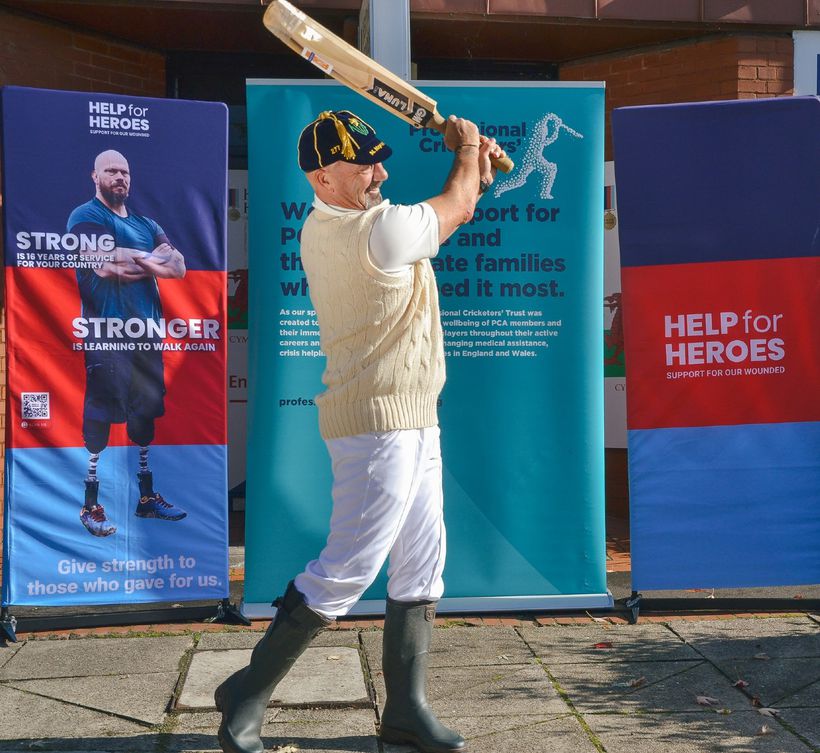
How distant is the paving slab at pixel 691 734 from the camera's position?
11.5 ft

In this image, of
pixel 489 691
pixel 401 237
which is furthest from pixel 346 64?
pixel 489 691

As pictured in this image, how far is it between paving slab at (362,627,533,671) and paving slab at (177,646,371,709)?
0.15 meters

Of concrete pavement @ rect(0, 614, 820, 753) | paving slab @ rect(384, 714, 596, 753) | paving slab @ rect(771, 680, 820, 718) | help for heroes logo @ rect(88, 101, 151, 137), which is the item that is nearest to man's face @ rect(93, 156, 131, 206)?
help for heroes logo @ rect(88, 101, 151, 137)

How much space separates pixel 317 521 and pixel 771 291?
2.37 meters

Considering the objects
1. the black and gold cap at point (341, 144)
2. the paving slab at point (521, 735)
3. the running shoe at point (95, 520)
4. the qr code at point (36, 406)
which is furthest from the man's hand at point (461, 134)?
the running shoe at point (95, 520)

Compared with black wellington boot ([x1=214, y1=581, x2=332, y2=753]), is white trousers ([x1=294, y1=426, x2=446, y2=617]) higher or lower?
higher

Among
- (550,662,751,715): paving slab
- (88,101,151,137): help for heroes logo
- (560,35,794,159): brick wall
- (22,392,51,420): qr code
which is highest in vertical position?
(560,35,794,159): brick wall

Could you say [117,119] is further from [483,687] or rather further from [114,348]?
[483,687]

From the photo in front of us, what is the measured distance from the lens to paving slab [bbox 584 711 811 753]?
11.5 feet

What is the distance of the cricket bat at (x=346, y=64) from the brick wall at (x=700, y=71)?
399 centimetres

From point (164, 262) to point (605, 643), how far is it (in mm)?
2618

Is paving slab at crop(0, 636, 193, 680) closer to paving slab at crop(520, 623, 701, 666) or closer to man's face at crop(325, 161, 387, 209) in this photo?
paving slab at crop(520, 623, 701, 666)

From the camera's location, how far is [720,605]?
517 cm

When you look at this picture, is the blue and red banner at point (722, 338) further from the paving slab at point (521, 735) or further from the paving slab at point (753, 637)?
the paving slab at point (521, 735)
